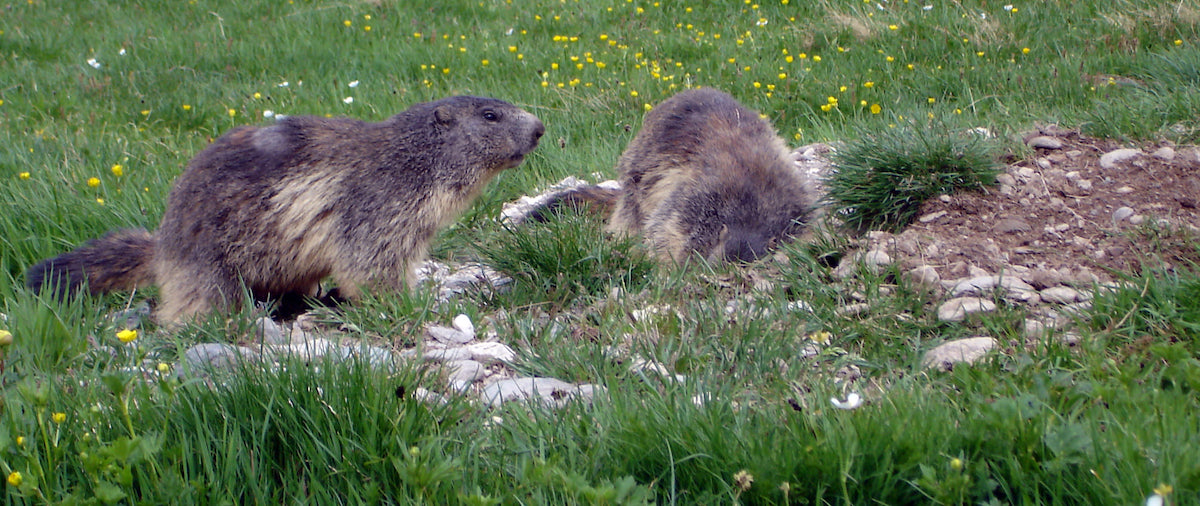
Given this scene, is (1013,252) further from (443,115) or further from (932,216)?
(443,115)

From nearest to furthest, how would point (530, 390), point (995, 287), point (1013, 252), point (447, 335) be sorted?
point (530, 390), point (995, 287), point (447, 335), point (1013, 252)

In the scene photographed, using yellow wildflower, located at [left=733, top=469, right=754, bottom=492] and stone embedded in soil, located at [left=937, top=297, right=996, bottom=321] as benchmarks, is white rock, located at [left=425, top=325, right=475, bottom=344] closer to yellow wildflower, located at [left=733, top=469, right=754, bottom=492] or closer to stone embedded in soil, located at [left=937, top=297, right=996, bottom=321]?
yellow wildflower, located at [left=733, top=469, right=754, bottom=492]

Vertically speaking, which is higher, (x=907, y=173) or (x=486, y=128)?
(x=486, y=128)

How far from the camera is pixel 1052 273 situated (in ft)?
13.1

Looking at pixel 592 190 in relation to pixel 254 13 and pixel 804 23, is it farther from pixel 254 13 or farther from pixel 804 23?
pixel 254 13

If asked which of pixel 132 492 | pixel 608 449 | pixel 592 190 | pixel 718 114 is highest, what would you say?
pixel 132 492

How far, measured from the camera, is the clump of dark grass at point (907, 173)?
15.8 ft

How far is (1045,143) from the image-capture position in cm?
534

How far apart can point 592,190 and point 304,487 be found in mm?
4288

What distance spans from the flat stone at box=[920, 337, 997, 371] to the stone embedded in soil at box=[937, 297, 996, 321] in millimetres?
230

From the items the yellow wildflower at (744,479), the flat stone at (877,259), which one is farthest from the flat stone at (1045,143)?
the yellow wildflower at (744,479)

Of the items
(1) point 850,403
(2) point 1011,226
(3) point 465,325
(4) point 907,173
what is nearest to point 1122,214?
(2) point 1011,226

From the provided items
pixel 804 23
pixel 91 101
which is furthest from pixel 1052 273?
pixel 91 101

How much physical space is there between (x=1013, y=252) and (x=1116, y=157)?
125cm
